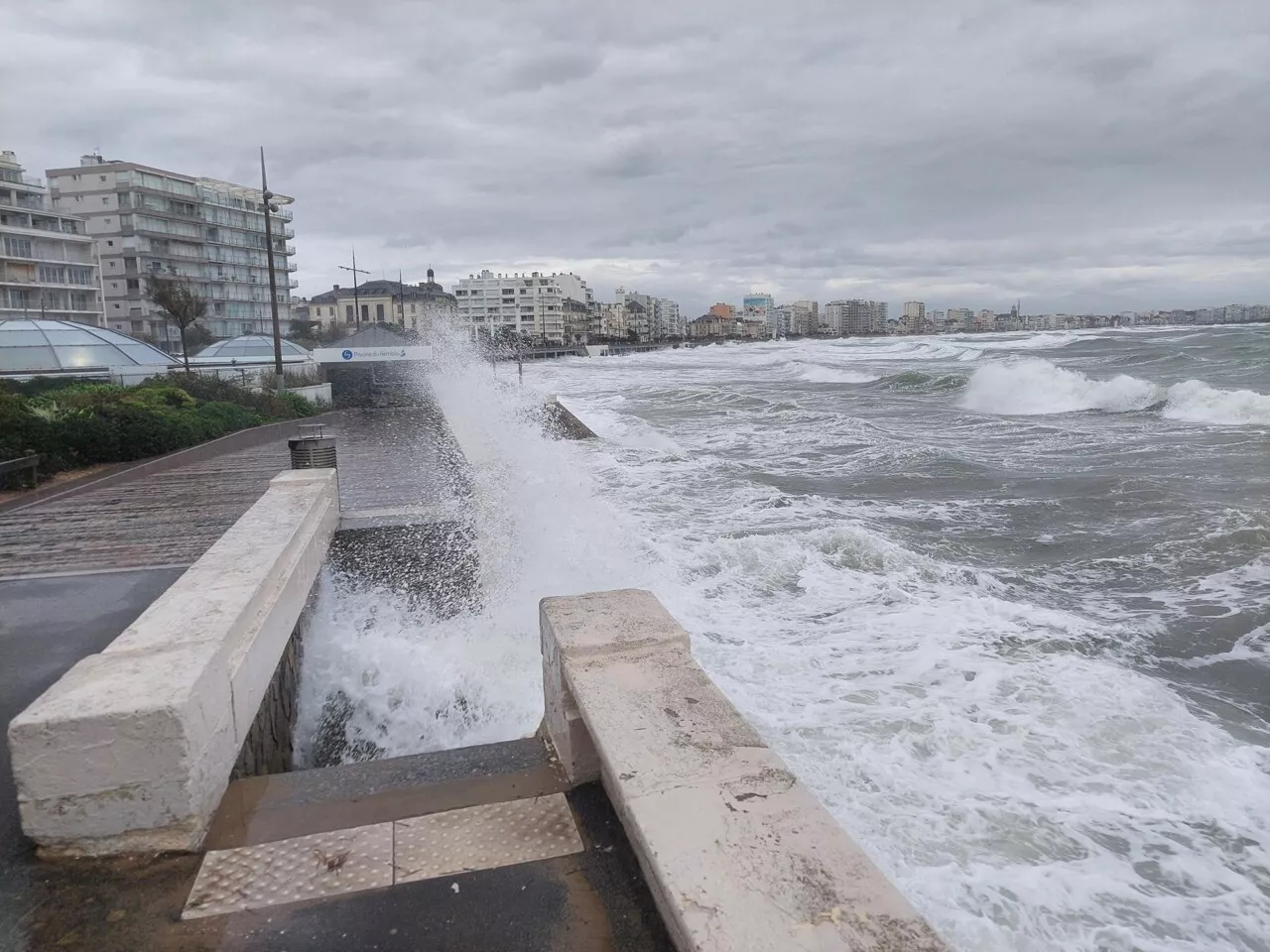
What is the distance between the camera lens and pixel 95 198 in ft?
252

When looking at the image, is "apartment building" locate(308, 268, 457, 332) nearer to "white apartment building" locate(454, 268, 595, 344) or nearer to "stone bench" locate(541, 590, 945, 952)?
"white apartment building" locate(454, 268, 595, 344)

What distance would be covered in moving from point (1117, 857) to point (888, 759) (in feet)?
3.53

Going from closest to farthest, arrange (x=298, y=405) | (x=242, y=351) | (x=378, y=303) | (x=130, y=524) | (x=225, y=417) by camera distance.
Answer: (x=130, y=524) < (x=225, y=417) < (x=298, y=405) < (x=242, y=351) < (x=378, y=303)

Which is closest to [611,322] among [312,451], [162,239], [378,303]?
[378,303]

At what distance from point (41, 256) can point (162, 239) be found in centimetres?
1634

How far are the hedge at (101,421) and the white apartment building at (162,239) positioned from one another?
63214mm

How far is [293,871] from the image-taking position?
2.51 meters

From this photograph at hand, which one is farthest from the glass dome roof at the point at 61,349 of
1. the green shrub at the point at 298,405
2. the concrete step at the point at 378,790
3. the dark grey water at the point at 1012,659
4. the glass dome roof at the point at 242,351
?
the concrete step at the point at 378,790

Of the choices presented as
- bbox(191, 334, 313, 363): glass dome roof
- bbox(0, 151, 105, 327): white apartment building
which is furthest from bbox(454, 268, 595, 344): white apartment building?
bbox(191, 334, 313, 363): glass dome roof

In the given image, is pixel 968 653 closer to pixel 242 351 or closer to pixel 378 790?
pixel 378 790

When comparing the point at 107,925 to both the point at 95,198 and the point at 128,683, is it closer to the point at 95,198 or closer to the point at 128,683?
the point at 128,683

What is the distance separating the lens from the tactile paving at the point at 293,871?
2.38 m

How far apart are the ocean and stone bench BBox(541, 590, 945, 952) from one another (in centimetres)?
134

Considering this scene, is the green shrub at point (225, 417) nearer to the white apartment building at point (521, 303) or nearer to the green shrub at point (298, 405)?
the green shrub at point (298, 405)
